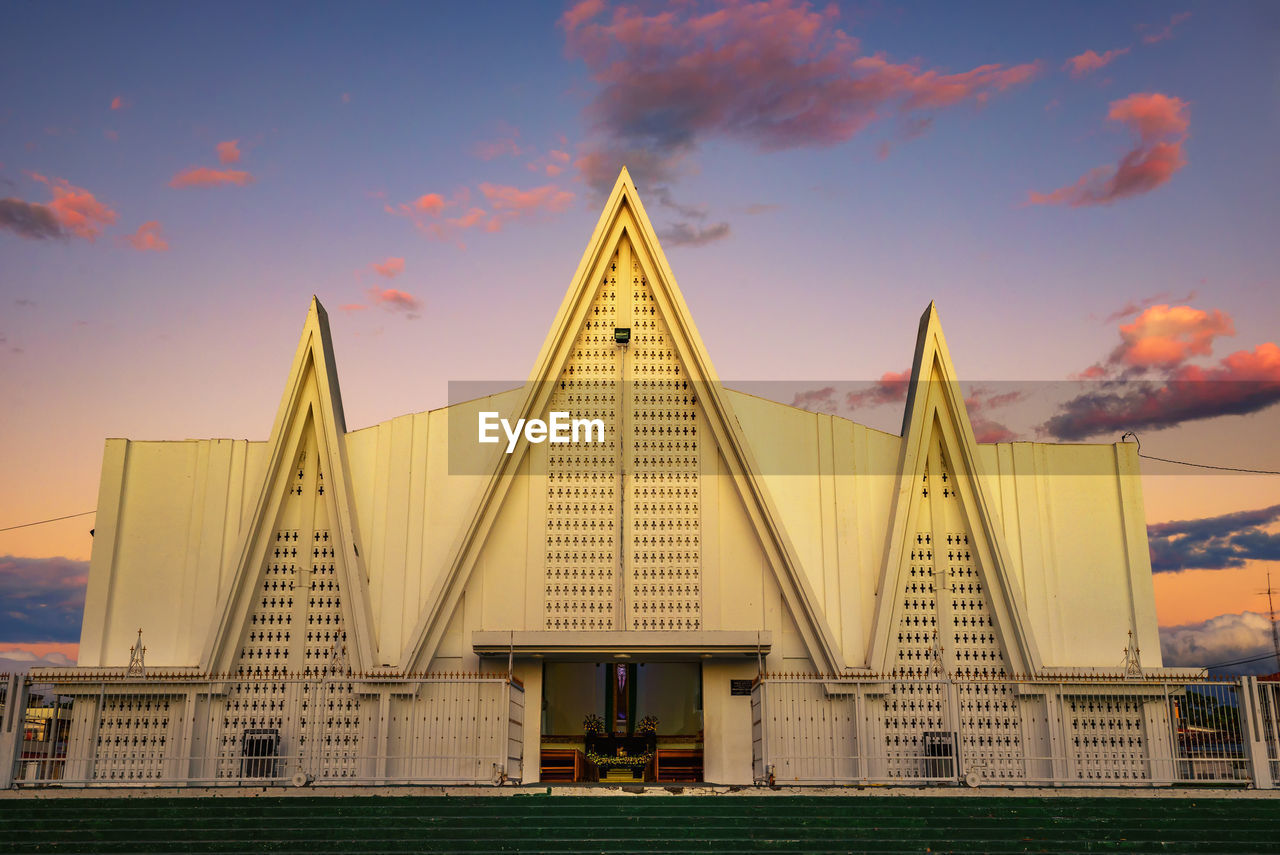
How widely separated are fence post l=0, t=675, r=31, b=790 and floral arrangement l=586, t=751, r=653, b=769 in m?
12.7

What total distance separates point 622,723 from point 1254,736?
16.1 metres

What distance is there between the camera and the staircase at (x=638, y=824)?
14039mm

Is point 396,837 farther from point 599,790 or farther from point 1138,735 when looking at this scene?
point 1138,735

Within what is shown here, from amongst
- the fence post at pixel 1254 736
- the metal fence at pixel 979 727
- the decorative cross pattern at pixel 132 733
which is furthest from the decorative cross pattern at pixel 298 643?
the fence post at pixel 1254 736

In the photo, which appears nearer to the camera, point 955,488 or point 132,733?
point 132,733

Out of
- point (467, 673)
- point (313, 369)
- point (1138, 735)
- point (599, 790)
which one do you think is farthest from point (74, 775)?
point (1138, 735)

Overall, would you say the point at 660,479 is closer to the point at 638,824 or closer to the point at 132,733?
the point at 638,824

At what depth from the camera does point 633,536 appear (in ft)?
72.9

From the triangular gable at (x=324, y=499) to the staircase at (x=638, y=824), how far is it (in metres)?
5.65

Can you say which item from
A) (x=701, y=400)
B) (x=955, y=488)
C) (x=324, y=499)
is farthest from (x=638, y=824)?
(x=955, y=488)

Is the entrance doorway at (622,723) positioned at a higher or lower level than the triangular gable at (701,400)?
lower

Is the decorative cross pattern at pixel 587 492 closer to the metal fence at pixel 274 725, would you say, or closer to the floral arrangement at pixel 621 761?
the metal fence at pixel 274 725

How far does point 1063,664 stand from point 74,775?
59.2 ft

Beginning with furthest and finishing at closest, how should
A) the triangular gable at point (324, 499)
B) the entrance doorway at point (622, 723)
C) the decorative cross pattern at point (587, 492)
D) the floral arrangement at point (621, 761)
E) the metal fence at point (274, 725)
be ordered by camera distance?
1. the floral arrangement at point (621, 761)
2. the entrance doorway at point (622, 723)
3. the decorative cross pattern at point (587, 492)
4. the triangular gable at point (324, 499)
5. the metal fence at point (274, 725)
